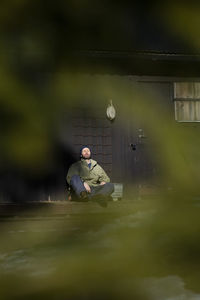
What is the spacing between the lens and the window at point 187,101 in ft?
24.2

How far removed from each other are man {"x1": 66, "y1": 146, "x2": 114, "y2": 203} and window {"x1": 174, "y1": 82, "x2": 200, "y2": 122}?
7.28 ft

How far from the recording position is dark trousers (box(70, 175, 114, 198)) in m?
5.65

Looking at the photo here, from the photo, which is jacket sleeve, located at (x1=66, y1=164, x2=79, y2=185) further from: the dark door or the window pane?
the window pane

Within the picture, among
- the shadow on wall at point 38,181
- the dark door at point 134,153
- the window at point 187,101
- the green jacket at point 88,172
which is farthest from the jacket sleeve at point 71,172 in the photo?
the window at point 187,101

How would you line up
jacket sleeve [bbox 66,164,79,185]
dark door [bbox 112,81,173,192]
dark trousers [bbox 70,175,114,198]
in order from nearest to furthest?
dark trousers [bbox 70,175,114,198], jacket sleeve [bbox 66,164,79,185], dark door [bbox 112,81,173,192]

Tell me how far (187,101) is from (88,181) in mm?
2755

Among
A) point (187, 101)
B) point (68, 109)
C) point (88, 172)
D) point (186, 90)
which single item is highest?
point (186, 90)

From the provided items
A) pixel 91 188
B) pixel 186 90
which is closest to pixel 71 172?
pixel 91 188

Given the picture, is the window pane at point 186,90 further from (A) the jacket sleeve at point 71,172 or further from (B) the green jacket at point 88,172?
(A) the jacket sleeve at point 71,172

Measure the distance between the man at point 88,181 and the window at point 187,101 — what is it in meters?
2.22

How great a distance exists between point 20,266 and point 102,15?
15.5 ft

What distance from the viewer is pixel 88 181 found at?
6152 millimetres

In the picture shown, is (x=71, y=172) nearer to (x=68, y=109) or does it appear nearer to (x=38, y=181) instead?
(x=38, y=181)

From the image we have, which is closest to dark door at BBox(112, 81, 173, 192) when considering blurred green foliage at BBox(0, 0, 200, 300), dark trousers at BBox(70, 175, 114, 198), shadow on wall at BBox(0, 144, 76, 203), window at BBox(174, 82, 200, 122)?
blurred green foliage at BBox(0, 0, 200, 300)
